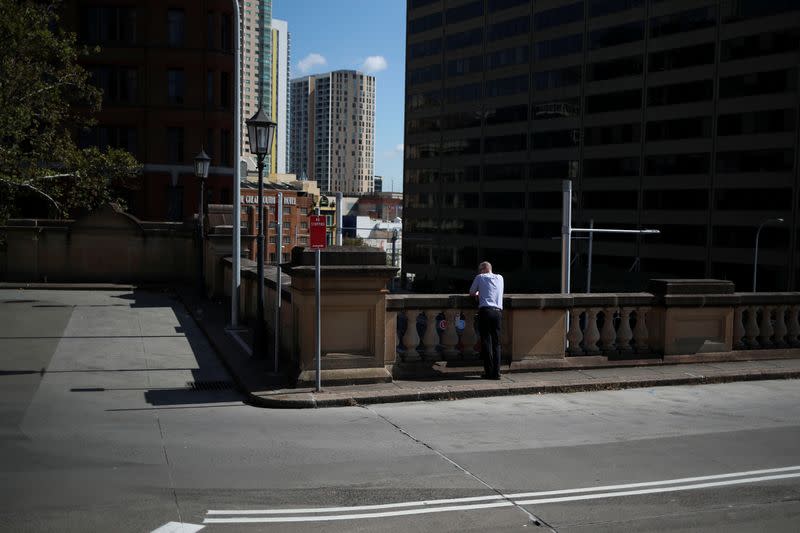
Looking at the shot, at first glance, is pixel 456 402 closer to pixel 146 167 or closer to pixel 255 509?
pixel 255 509

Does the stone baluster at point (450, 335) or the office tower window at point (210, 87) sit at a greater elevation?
the office tower window at point (210, 87)

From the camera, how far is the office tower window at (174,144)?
53469 mm

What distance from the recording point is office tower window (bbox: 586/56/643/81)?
278 ft

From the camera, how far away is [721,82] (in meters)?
76.2

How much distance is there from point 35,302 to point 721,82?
6982 cm

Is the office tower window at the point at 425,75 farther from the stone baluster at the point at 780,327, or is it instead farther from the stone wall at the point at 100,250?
the stone baluster at the point at 780,327

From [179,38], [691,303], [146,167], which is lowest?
[691,303]

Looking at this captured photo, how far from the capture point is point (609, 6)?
87.6m

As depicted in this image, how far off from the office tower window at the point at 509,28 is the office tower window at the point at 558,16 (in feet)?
5.75

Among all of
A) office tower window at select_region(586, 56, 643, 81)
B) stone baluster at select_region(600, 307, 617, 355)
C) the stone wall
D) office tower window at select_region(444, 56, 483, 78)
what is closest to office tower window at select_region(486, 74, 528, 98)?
office tower window at select_region(444, 56, 483, 78)

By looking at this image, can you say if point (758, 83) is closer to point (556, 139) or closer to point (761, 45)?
point (761, 45)

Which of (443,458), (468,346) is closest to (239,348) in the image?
(468,346)

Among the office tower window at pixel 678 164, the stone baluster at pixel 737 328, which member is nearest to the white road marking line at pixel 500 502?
the stone baluster at pixel 737 328

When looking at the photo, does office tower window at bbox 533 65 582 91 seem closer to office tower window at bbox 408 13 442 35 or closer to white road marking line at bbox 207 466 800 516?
office tower window at bbox 408 13 442 35
